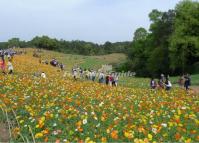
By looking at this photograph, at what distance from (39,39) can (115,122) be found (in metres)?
135

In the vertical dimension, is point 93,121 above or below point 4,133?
above

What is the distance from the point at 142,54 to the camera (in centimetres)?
9675

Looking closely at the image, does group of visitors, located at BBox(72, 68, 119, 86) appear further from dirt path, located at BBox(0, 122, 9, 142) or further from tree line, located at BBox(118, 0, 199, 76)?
tree line, located at BBox(118, 0, 199, 76)

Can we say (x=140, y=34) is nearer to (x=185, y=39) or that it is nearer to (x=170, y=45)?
(x=170, y=45)

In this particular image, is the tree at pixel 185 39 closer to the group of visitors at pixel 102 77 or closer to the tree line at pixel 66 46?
the group of visitors at pixel 102 77

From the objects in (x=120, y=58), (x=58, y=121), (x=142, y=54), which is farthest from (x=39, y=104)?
(x=120, y=58)

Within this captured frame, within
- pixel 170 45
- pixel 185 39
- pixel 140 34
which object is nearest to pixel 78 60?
pixel 140 34

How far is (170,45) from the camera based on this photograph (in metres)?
72.9

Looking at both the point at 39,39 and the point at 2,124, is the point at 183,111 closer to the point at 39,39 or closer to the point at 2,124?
the point at 2,124

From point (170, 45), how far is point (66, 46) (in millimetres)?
90586

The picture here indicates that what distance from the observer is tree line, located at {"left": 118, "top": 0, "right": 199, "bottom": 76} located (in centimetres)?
7150

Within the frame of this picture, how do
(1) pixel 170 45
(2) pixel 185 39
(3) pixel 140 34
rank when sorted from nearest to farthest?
(2) pixel 185 39, (1) pixel 170 45, (3) pixel 140 34

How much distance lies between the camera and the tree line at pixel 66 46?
143m

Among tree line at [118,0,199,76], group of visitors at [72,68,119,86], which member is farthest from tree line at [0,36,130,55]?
group of visitors at [72,68,119,86]
